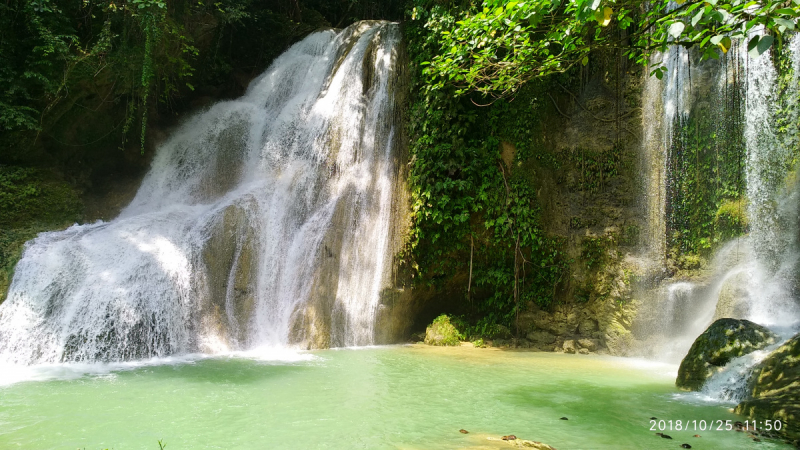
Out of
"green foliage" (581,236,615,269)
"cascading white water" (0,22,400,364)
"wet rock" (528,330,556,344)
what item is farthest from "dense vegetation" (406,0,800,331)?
"cascading white water" (0,22,400,364)

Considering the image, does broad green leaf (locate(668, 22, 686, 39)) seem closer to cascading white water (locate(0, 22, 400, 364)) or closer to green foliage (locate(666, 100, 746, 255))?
green foliage (locate(666, 100, 746, 255))

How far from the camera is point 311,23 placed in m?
19.1

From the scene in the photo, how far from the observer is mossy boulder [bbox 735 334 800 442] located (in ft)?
16.4

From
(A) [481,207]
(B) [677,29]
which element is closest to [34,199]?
(A) [481,207]

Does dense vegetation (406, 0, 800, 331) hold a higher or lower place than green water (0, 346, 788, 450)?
higher

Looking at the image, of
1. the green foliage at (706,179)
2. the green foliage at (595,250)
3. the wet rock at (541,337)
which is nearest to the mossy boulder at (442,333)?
the wet rock at (541,337)

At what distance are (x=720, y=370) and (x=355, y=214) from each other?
7416 mm

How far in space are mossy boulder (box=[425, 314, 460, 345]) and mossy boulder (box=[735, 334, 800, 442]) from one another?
5.85 metres

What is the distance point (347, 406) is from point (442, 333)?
5.60m

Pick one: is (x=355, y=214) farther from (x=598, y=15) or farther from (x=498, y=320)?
(x=598, y=15)

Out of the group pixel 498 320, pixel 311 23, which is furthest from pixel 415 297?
pixel 311 23

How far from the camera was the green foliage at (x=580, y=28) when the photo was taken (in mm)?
4410

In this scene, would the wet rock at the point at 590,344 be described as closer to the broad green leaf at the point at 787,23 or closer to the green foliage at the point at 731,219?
the green foliage at the point at 731,219
